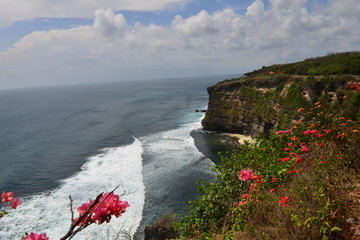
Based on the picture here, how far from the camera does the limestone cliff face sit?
3031 centimetres

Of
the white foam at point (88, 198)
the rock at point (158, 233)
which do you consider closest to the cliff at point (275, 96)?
the rock at point (158, 233)

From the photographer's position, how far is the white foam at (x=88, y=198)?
64.4ft

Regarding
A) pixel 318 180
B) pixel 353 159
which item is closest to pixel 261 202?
pixel 318 180

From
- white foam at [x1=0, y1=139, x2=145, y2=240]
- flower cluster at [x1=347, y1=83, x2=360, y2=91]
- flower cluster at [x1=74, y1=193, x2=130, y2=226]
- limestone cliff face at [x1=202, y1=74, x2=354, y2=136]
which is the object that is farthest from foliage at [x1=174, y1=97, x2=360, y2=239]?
limestone cliff face at [x1=202, y1=74, x2=354, y2=136]

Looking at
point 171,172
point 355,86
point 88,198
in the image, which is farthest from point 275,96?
point 88,198

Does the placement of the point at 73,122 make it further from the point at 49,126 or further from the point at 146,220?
the point at 146,220

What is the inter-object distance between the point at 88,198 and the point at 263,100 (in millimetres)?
30102

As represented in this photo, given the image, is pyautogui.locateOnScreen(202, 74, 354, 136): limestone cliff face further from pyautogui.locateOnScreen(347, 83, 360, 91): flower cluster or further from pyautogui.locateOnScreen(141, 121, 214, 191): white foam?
pyautogui.locateOnScreen(141, 121, 214, 191): white foam

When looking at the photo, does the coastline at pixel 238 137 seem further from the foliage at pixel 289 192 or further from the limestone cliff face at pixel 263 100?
the foliage at pixel 289 192

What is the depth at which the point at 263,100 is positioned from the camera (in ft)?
135

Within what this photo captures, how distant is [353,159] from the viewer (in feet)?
24.0

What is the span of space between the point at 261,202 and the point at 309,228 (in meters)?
1.23

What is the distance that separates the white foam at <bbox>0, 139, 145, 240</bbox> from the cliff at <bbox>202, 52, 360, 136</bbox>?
17317mm

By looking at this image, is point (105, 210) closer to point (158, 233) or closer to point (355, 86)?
point (158, 233)
